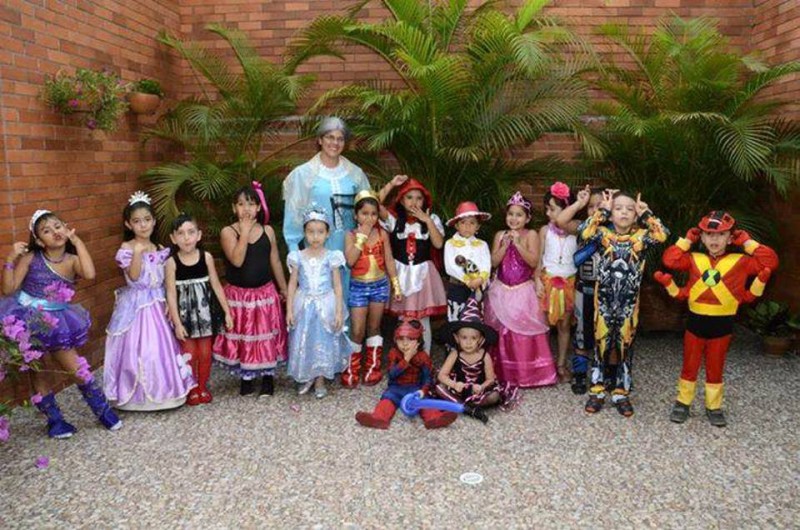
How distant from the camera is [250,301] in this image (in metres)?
4.88

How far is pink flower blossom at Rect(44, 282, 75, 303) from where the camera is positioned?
3962 mm

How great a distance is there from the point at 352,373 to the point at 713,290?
105 inches

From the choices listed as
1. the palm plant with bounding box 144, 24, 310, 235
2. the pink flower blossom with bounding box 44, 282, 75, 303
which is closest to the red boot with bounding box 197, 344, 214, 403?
the pink flower blossom with bounding box 44, 282, 75, 303

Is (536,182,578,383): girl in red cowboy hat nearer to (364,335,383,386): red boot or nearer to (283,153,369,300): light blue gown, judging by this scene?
(364,335,383,386): red boot

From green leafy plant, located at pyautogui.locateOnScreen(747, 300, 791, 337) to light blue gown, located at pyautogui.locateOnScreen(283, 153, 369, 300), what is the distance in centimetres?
373

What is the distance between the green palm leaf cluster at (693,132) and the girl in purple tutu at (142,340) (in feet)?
11.8

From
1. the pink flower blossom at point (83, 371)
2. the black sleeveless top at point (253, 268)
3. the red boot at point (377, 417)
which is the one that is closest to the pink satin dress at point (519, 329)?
the red boot at point (377, 417)

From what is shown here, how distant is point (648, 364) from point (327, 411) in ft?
9.36

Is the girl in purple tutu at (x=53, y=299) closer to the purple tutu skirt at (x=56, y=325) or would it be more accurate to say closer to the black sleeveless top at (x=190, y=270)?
the purple tutu skirt at (x=56, y=325)

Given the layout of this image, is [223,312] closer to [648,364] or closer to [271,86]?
[271,86]

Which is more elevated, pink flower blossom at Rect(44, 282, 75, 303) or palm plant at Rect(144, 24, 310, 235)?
palm plant at Rect(144, 24, 310, 235)

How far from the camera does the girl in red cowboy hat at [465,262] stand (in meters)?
5.05

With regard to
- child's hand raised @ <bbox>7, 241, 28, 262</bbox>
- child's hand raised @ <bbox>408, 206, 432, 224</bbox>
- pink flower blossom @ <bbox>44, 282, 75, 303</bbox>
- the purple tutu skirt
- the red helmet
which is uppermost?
child's hand raised @ <bbox>408, 206, 432, 224</bbox>

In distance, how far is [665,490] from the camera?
3539mm
